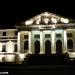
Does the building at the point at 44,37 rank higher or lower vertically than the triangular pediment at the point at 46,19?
lower

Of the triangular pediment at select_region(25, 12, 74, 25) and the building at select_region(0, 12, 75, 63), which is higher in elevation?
the triangular pediment at select_region(25, 12, 74, 25)

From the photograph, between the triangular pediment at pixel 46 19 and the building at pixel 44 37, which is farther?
the triangular pediment at pixel 46 19

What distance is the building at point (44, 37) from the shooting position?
44562mm

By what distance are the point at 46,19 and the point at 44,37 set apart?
329 cm

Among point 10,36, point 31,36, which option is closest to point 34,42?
point 31,36

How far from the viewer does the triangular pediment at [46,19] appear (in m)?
45.0

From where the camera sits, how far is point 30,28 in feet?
149

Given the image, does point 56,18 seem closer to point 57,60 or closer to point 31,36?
point 31,36

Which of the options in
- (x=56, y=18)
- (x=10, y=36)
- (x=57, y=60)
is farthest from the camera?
(x=10, y=36)

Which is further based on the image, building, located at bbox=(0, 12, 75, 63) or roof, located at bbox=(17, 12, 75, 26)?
roof, located at bbox=(17, 12, 75, 26)

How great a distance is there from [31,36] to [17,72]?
18.9 m

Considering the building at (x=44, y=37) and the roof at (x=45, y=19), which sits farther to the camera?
the roof at (x=45, y=19)

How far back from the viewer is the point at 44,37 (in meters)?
46.2

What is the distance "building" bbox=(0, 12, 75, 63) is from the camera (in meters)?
44.6
